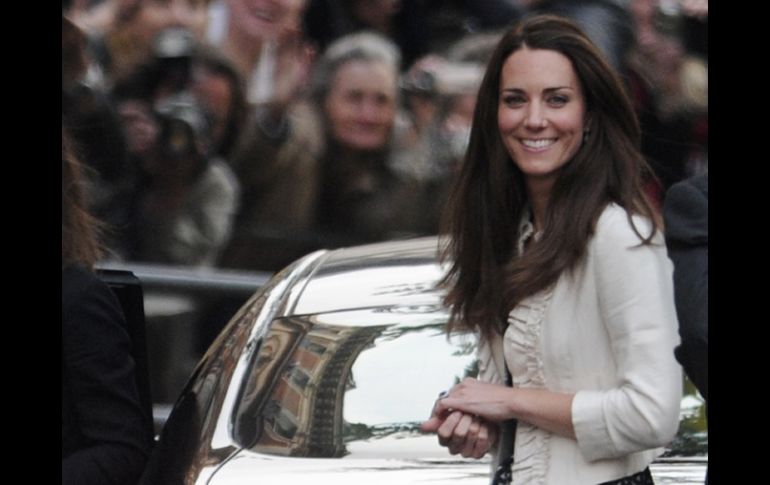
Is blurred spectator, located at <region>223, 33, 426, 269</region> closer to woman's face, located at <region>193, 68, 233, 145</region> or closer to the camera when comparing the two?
woman's face, located at <region>193, 68, 233, 145</region>

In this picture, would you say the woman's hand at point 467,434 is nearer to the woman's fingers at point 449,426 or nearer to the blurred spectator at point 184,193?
the woman's fingers at point 449,426

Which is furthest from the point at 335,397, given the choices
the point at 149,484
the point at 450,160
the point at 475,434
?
the point at 450,160

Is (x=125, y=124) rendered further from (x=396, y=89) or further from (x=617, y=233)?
(x=617, y=233)

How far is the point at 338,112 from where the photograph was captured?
29.7ft

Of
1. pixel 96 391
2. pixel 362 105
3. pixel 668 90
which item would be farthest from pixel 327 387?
pixel 362 105

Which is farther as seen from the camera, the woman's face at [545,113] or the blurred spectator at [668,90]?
the blurred spectator at [668,90]

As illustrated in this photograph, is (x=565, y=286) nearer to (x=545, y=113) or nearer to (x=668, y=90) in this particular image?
(x=545, y=113)

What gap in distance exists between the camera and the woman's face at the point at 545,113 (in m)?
3.06

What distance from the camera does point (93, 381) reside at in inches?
138

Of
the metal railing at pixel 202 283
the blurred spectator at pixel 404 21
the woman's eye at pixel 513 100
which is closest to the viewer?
the woman's eye at pixel 513 100

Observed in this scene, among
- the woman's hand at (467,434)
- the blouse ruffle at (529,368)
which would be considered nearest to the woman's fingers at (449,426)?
the woman's hand at (467,434)

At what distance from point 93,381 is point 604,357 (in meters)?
1.16

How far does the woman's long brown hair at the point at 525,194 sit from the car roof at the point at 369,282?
0.76m
